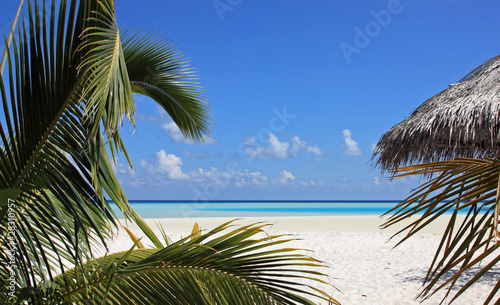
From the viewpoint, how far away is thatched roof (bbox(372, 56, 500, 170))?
4.12m

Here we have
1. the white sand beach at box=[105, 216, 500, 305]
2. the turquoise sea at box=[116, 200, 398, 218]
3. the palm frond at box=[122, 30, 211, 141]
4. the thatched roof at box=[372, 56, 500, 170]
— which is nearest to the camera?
the palm frond at box=[122, 30, 211, 141]

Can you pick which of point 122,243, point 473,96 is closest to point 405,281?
point 473,96

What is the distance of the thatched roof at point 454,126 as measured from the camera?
13.5ft

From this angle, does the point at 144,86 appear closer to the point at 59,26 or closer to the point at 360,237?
the point at 59,26

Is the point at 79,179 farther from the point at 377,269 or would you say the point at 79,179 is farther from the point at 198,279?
the point at 377,269

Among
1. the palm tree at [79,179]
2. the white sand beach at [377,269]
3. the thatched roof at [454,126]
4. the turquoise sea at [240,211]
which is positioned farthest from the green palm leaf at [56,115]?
the turquoise sea at [240,211]

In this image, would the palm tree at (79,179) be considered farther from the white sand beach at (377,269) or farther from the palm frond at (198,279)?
the white sand beach at (377,269)

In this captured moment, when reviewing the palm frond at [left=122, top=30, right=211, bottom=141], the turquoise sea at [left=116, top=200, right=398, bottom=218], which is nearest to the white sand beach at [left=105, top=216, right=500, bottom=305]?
the palm frond at [left=122, top=30, right=211, bottom=141]

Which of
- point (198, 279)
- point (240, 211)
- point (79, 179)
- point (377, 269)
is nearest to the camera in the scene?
point (198, 279)

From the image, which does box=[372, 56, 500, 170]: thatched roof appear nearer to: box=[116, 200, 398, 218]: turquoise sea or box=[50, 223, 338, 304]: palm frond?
box=[50, 223, 338, 304]: palm frond

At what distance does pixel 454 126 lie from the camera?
4.34m

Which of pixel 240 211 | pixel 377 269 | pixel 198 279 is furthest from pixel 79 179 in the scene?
pixel 240 211

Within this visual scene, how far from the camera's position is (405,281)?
530 centimetres

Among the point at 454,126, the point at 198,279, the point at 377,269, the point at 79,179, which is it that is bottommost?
the point at 377,269
